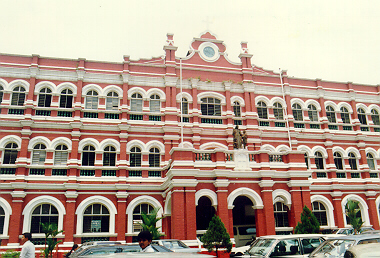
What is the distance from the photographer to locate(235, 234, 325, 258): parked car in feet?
32.3

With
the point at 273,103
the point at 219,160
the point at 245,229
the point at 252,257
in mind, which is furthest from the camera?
the point at 273,103

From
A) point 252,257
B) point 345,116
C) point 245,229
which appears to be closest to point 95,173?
point 245,229

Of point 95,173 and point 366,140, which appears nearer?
point 95,173

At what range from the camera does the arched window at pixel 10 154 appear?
20078 mm

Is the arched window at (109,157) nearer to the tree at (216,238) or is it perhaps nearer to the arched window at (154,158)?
the arched window at (154,158)

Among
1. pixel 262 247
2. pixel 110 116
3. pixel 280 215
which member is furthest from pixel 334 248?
pixel 110 116

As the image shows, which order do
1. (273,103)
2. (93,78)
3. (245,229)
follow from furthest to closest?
(273,103), (93,78), (245,229)

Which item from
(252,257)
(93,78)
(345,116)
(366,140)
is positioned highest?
(93,78)

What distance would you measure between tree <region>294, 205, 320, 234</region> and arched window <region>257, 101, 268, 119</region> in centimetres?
908

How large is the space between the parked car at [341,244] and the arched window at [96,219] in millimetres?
13873

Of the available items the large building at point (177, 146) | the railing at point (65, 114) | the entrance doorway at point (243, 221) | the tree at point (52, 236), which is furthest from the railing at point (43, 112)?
the entrance doorway at point (243, 221)

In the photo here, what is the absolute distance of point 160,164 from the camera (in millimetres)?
21469

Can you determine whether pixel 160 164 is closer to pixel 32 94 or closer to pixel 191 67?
A: pixel 191 67

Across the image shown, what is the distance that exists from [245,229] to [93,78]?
541 inches
